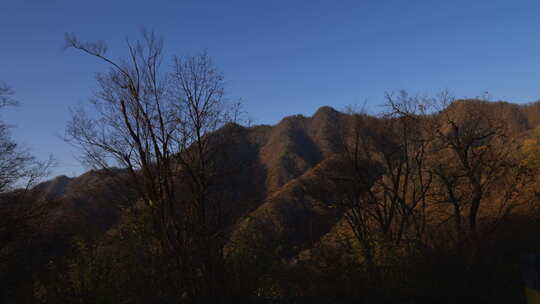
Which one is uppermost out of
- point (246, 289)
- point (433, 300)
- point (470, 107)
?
point (470, 107)

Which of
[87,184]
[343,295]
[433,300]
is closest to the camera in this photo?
[433,300]

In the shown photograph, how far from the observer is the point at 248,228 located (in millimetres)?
8242

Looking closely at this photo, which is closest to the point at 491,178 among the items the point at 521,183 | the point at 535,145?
the point at 521,183

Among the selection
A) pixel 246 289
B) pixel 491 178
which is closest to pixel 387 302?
pixel 246 289

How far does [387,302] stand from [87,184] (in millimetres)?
7704

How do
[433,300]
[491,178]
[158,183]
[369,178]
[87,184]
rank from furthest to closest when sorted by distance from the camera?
[369,178], [491,178], [87,184], [158,183], [433,300]

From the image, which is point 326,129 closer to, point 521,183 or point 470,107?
point 470,107

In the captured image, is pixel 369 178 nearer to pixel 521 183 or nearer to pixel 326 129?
pixel 326 129

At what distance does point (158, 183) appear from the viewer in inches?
353

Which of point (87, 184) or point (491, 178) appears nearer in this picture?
point (87, 184)

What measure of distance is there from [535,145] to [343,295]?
1917 cm

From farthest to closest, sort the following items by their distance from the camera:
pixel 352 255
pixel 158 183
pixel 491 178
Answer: pixel 491 178
pixel 158 183
pixel 352 255

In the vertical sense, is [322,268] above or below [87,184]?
below

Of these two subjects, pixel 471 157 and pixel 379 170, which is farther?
pixel 379 170
